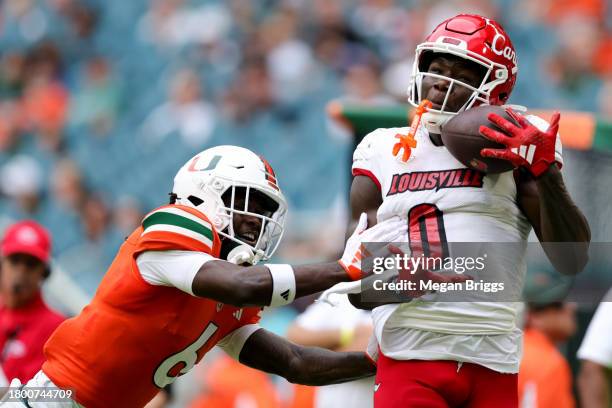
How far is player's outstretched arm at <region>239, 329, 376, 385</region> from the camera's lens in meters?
3.92

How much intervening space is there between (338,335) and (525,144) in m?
2.05

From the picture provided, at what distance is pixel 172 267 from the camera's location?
3.43 meters

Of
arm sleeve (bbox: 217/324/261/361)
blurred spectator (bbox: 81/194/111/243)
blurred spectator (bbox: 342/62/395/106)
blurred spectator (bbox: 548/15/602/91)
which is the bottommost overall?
blurred spectator (bbox: 81/194/111/243)

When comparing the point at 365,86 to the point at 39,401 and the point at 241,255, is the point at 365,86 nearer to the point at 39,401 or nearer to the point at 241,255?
the point at 241,255

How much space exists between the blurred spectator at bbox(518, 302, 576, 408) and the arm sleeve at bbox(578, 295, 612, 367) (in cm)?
35

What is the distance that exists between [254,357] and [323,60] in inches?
229

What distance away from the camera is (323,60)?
31.3 ft

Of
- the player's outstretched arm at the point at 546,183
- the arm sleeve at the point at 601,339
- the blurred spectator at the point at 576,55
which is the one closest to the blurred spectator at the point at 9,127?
the blurred spectator at the point at 576,55

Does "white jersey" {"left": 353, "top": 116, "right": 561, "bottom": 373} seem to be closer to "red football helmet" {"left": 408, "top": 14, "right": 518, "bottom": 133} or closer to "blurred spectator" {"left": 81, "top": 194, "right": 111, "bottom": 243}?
"red football helmet" {"left": 408, "top": 14, "right": 518, "bottom": 133}

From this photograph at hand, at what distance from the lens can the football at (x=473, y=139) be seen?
326 centimetres

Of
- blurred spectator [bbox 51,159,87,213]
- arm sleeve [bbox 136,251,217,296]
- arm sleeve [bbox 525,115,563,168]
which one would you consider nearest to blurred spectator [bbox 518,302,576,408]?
arm sleeve [bbox 525,115,563,168]

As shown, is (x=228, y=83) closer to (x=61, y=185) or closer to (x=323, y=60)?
(x=323, y=60)

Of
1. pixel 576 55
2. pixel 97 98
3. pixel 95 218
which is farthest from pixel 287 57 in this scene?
pixel 576 55

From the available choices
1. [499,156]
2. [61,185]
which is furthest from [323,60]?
[499,156]
